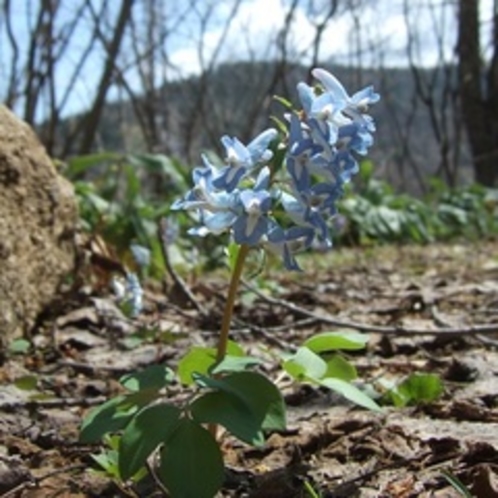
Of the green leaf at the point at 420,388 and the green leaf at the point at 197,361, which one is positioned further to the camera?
the green leaf at the point at 420,388

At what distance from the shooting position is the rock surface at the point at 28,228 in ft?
7.89

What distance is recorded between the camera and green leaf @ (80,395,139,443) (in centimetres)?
107

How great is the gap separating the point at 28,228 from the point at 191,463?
177 cm

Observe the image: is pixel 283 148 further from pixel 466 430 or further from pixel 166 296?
pixel 166 296

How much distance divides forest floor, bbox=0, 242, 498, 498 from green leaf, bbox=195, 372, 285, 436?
0.22 m

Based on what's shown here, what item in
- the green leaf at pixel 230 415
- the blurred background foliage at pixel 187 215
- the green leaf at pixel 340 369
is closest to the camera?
the green leaf at pixel 230 415

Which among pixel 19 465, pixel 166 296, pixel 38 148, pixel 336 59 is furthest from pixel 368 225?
pixel 336 59

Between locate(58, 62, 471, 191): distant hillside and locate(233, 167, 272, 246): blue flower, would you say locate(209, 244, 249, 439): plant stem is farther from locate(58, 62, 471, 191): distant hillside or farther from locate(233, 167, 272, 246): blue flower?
locate(58, 62, 471, 191): distant hillside

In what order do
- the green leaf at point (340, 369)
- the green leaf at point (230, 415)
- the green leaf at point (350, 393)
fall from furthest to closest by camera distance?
the green leaf at point (340, 369) < the green leaf at point (350, 393) < the green leaf at point (230, 415)

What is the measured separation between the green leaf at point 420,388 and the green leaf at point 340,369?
0.44 m

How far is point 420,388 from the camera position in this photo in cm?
164

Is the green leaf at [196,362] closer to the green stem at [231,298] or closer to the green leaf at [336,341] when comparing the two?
the green stem at [231,298]

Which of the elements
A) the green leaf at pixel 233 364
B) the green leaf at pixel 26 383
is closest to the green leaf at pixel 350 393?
the green leaf at pixel 233 364

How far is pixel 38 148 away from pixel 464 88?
431 inches
